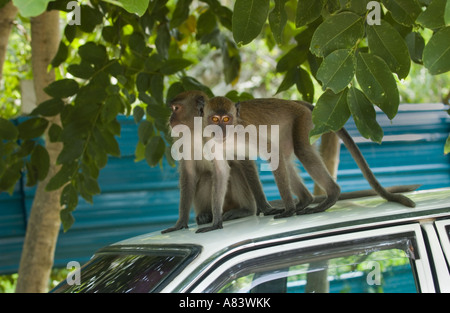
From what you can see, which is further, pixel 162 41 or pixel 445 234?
pixel 162 41

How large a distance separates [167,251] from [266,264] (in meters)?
0.45

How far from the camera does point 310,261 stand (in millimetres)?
2174

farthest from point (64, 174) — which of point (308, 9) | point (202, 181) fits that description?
point (308, 9)

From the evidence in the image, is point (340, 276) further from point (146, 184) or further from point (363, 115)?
point (146, 184)

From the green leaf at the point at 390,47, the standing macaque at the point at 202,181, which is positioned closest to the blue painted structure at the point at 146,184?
the standing macaque at the point at 202,181

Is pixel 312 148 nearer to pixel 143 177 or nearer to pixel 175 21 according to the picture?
pixel 175 21

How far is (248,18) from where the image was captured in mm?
2465

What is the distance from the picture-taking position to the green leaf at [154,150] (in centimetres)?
405

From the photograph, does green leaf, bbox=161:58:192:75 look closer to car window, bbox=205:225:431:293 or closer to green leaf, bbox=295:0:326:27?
green leaf, bbox=295:0:326:27

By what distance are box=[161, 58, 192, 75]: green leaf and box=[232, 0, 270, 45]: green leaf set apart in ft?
4.93

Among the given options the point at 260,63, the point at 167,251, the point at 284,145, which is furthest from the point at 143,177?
the point at 260,63

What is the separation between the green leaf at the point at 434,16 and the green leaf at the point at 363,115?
15.1 inches

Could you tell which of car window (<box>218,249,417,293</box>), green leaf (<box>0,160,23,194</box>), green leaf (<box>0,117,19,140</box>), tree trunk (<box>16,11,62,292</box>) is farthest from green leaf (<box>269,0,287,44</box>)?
tree trunk (<box>16,11,62,292</box>)

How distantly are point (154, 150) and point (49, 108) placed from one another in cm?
76
